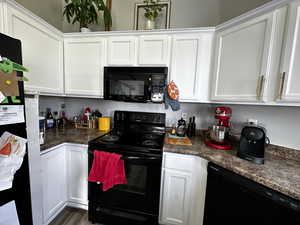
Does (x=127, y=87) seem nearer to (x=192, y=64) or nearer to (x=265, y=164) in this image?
(x=192, y=64)

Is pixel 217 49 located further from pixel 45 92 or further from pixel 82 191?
pixel 82 191

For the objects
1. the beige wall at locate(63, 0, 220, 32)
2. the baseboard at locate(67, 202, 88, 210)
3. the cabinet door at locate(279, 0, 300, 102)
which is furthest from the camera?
the beige wall at locate(63, 0, 220, 32)

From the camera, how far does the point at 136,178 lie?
4.25 feet

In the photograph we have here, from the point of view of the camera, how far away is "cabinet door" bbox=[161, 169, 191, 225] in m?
1.24

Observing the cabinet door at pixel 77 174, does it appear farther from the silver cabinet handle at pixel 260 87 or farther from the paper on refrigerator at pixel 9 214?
the silver cabinet handle at pixel 260 87

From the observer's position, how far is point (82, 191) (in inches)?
57.5

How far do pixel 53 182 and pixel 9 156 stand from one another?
0.79m

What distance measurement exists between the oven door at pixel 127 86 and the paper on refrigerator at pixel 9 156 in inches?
38.8

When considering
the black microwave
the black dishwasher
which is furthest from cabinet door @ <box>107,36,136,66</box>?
the black dishwasher

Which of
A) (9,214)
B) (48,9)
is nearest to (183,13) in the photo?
(48,9)

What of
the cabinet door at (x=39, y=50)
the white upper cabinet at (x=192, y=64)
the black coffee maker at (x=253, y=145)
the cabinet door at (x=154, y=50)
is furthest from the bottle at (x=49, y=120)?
the black coffee maker at (x=253, y=145)

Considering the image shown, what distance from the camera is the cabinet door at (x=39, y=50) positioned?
3.78 ft

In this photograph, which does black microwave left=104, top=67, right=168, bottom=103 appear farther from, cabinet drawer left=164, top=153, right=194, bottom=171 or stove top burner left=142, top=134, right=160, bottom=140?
cabinet drawer left=164, top=153, right=194, bottom=171

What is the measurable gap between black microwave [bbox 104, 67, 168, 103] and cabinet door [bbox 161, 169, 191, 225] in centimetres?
82
